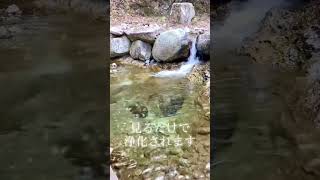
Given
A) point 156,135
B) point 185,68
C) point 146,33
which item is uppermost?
point 146,33

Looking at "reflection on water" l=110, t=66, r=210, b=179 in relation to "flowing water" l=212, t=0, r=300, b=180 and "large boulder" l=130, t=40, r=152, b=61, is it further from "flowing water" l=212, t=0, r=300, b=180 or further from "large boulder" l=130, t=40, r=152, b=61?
"large boulder" l=130, t=40, r=152, b=61

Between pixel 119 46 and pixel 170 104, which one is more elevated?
pixel 119 46

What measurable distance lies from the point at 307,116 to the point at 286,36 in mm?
315

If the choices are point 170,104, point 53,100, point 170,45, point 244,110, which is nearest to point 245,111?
point 244,110

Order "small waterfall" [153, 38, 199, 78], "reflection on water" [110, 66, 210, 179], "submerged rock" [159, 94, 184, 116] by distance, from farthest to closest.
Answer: "small waterfall" [153, 38, 199, 78] → "submerged rock" [159, 94, 184, 116] → "reflection on water" [110, 66, 210, 179]

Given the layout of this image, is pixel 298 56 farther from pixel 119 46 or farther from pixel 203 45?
pixel 119 46

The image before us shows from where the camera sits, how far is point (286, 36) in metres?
1.54

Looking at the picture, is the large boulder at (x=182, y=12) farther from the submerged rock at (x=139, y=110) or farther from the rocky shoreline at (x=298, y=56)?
the submerged rock at (x=139, y=110)

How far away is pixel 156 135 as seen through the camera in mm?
1207

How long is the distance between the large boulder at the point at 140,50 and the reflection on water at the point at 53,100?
0.17 m

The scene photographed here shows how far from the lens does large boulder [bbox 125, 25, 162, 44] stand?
1.46m

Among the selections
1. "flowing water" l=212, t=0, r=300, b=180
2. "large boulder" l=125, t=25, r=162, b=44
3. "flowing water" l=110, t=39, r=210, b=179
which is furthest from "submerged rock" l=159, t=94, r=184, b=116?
"large boulder" l=125, t=25, r=162, b=44

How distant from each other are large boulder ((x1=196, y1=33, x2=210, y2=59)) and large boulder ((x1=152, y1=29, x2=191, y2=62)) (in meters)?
0.06

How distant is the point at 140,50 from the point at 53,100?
33 cm
